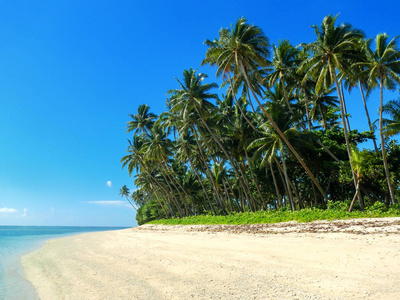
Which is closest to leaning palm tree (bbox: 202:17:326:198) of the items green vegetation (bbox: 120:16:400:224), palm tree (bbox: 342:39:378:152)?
green vegetation (bbox: 120:16:400:224)

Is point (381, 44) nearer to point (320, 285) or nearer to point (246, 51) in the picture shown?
point (246, 51)

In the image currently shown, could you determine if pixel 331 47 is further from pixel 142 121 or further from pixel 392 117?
pixel 142 121

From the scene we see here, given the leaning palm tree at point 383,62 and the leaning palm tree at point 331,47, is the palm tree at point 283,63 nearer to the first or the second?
the leaning palm tree at point 331,47

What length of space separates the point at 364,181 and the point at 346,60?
9456mm

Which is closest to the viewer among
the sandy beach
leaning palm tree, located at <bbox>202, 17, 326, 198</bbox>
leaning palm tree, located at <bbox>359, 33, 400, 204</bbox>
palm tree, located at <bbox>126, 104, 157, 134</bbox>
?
the sandy beach

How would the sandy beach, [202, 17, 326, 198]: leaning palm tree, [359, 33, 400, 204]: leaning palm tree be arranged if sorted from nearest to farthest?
the sandy beach
[359, 33, 400, 204]: leaning palm tree
[202, 17, 326, 198]: leaning palm tree

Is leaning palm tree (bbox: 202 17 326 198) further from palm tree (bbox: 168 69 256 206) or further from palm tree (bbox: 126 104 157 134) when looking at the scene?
palm tree (bbox: 126 104 157 134)

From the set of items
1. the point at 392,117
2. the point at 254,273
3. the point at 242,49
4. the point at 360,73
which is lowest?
the point at 254,273

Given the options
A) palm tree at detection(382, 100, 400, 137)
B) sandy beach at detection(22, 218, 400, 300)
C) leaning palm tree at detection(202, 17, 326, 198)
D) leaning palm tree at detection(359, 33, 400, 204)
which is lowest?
sandy beach at detection(22, 218, 400, 300)

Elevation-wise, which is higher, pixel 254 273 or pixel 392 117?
pixel 392 117

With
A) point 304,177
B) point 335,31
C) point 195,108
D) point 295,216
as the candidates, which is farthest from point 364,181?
point 195,108

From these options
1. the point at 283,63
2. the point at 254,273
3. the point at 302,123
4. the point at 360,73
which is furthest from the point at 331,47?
the point at 254,273

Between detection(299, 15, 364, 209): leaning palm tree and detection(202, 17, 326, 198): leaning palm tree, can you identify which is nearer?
detection(299, 15, 364, 209): leaning palm tree

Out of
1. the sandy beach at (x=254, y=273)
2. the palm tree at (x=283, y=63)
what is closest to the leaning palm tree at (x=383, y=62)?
the palm tree at (x=283, y=63)
